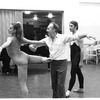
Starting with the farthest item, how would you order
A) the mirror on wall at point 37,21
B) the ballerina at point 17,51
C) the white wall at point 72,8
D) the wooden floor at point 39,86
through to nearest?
the mirror on wall at point 37,21 < the white wall at point 72,8 < the wooden floor at point 39,86 < the ballerina at point 17,51

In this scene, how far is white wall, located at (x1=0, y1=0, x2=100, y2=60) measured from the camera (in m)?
8.09

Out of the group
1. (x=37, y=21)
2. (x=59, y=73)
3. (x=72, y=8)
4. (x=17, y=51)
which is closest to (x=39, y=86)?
(x=59, y=73)

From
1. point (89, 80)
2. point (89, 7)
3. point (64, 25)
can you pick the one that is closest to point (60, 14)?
point (64, 25)

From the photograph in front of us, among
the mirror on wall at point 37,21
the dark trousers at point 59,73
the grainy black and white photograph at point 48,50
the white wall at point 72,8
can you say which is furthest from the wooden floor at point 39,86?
the white wall at point 72,8

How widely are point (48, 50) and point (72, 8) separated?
287cm

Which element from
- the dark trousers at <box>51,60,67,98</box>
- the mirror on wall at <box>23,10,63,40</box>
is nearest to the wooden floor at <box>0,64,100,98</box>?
the dark trousers at <box>51,60,67,98</box>

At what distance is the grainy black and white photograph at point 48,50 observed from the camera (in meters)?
2.89

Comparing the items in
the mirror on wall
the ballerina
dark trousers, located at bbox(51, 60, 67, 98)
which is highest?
the mirror on wall

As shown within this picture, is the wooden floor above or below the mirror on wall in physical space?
below

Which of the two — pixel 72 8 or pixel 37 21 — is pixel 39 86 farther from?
pixel 72 8

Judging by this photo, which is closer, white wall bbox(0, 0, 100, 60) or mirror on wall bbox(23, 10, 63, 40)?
white wall bbox(0, 0, 100, 60)

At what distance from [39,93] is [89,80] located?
5.68 feet

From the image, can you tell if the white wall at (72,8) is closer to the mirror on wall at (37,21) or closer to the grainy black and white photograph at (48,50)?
the grainy black and white photograph at (48,50)

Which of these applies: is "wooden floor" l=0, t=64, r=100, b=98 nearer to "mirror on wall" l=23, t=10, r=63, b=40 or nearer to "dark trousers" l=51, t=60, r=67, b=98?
"dark trousers" l=51, t=60, r=67, b=98
